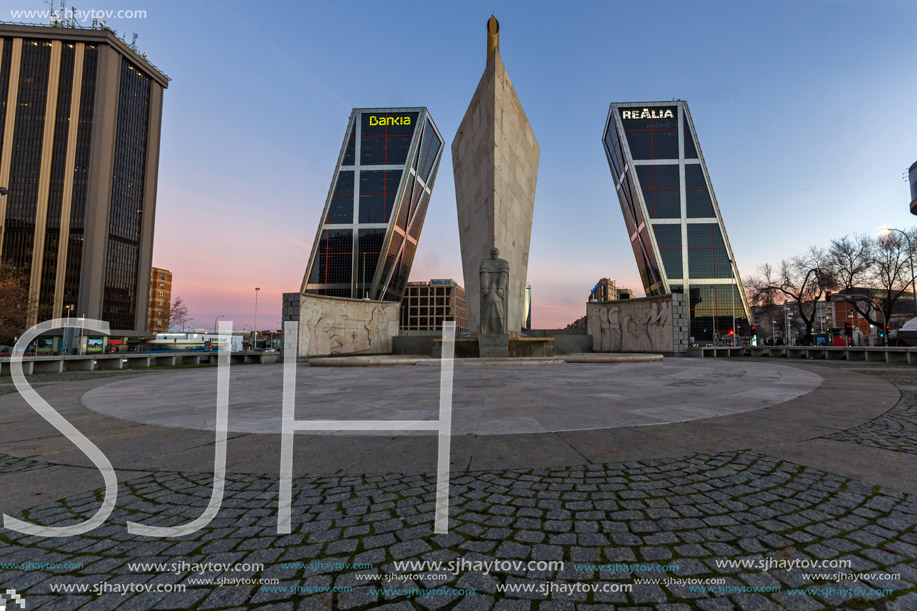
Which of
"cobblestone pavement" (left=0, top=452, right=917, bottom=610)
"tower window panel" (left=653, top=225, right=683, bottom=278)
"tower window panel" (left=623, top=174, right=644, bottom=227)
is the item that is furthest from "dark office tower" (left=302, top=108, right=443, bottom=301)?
"cobblestone pavement" (left=0, top=452, right=917, bottom=610)

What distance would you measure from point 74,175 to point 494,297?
318 feet

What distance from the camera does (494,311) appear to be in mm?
16578

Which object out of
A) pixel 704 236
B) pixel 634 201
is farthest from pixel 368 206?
pixel 704 236

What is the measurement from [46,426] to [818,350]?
114 ft

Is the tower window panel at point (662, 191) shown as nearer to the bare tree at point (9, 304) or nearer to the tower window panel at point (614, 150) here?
the tower window panel at point (614, 150)

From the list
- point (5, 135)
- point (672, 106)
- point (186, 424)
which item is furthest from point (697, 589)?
point (5, 135)

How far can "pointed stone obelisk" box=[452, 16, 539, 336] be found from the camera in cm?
2041

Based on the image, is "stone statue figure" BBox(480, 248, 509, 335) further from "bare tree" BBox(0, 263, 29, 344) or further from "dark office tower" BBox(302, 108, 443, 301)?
"dark office tower" BBox(302, 108, 443, 301)

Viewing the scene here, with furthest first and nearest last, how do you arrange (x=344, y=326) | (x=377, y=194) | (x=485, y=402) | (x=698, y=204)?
(x=377, y=194) < (x=698, y=204) < (x=344, y=326) < (x=485, y=402)

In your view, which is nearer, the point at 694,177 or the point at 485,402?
the point at 485,402

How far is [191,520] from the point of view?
238 cm

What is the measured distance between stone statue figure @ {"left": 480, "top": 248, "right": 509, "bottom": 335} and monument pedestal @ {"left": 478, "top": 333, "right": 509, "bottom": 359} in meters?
0.34

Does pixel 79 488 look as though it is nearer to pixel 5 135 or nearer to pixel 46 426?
pixel 46 426

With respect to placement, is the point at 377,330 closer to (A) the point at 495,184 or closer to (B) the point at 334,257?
→ (A) the point at 495,184
